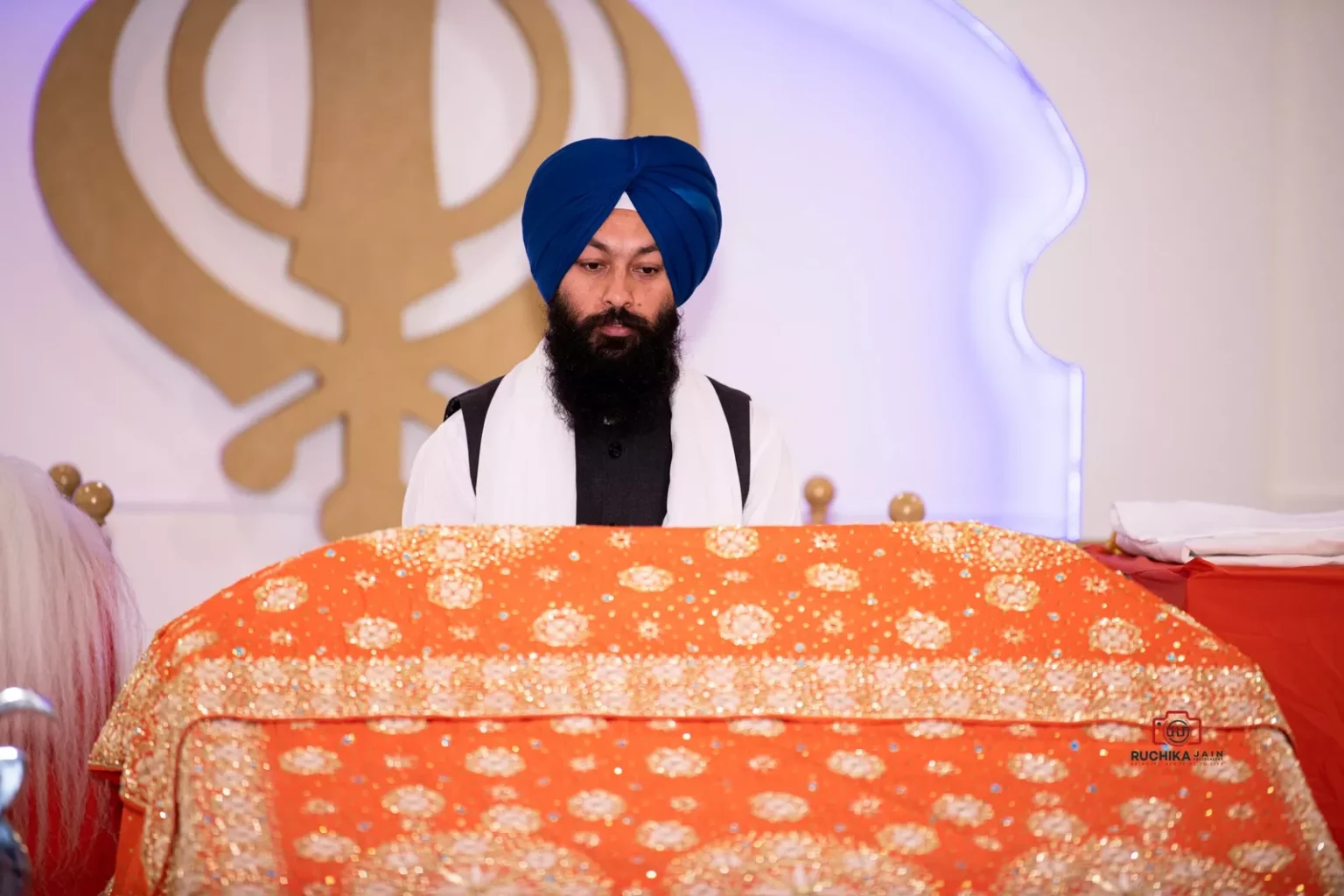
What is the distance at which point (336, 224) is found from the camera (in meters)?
3.04

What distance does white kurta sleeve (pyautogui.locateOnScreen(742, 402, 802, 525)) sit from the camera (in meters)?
2.45

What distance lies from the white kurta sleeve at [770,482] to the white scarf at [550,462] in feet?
0.20

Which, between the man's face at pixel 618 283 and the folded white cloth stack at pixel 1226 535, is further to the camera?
the man's face at pixel 618 283

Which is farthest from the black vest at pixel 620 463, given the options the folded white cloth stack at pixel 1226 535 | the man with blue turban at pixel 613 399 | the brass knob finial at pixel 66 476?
the brass knob finial at pixel 66 476

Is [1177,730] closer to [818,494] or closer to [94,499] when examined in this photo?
[818,494]

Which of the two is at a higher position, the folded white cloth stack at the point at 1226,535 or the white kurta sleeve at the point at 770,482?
the white kurta sleeve at the point at 770,482

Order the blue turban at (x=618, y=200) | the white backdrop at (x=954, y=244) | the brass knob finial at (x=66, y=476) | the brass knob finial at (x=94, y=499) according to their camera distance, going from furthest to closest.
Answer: the white backdrop at (x=954, y=244)
the brass knob finial at (x=66, y=476)
the brass knob finial at (x=94, y=499)
the blue turban at (x=618, y=200)

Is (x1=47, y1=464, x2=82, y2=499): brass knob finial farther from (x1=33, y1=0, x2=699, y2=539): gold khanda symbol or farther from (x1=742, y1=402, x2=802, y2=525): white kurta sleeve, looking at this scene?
(x1=742, y1=402, x2=802, y2=525): white kurta sleeve

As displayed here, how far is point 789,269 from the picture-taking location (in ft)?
10.3

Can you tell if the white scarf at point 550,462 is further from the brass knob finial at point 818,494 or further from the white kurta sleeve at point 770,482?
the brass knob finial at point 818,494

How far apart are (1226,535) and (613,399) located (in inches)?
49.8

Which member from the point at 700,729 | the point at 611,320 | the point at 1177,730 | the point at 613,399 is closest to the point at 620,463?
the point at 613,399

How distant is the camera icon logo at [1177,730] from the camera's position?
3.93ft

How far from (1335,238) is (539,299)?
216 cm
